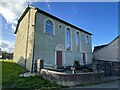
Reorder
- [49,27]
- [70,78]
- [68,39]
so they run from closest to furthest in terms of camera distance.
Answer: [70,78], [49,27], [68,39]

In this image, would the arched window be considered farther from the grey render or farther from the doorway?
the doorway

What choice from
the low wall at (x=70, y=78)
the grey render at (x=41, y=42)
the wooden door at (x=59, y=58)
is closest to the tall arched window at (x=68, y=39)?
the grey render at (x=41, y=42)

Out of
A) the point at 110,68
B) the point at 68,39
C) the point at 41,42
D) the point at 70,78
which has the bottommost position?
the point at 70,78

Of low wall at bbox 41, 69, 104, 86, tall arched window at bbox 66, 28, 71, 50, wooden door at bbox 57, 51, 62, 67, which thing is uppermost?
tall arched window at bbox 66, 28, 71, 50

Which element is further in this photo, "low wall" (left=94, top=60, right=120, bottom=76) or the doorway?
the doorway

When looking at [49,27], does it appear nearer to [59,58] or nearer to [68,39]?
[59,58]

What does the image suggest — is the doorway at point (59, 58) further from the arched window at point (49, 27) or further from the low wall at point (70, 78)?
the low wall at point (70, 78)

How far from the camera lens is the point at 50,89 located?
435 inches

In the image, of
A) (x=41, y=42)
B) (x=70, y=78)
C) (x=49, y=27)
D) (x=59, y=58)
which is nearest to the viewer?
(x=70, y=78)

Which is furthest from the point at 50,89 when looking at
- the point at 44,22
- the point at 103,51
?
the point at 103,51

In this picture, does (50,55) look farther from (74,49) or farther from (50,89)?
(50,89)

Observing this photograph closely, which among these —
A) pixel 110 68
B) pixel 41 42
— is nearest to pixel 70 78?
pixel 41 42

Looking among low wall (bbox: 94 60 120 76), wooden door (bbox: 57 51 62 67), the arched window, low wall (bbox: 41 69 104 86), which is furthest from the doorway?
low wall (bbox: 41 69 104 86)

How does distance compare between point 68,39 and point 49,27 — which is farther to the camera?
point 68,39
